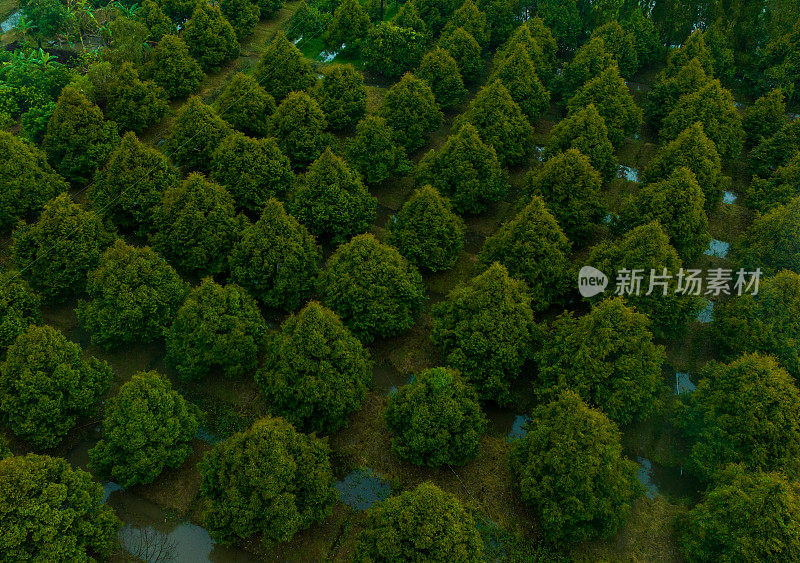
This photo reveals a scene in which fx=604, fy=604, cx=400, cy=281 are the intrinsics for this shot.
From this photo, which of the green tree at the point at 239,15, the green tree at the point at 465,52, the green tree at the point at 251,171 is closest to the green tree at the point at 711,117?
the green tree at the point at 465,52

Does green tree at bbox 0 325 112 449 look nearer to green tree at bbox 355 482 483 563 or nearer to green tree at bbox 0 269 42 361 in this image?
green tree at bbox 0 269 42 361

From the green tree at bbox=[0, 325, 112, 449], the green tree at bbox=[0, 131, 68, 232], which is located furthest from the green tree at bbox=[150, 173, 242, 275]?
the green tree at bbox=[0, 325, 112, 449]

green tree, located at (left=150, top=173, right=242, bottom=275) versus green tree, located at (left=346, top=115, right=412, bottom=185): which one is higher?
green tree, located at (left=346, top=115, right=412, bottom=185)

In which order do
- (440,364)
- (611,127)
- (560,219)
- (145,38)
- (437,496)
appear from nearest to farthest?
(437,496) → (440,364) → (560,219) → (611,127) → (145,38)

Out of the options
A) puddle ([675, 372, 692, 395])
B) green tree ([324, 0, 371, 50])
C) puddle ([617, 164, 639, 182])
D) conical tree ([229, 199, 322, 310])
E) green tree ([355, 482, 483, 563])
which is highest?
green tree ([324, 0, 371, 50])

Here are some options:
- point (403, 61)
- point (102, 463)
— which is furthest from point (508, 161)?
point (102, 463)

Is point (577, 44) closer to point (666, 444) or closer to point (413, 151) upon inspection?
point (413, 151)

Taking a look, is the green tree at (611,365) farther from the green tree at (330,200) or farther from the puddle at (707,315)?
the green tree at (330,200)
